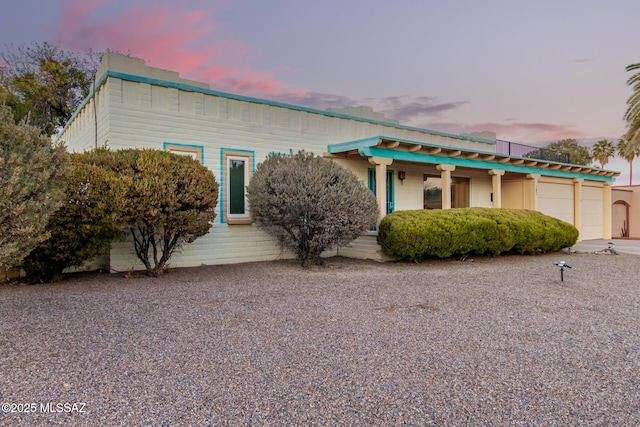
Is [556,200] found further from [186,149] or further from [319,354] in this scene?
[319,354]

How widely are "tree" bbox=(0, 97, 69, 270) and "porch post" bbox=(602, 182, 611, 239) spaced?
20.9 meters

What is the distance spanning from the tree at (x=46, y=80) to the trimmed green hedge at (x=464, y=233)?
766 inches

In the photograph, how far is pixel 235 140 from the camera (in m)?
9.31

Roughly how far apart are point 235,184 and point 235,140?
42.0 inches

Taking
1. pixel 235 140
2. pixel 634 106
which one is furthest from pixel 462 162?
pixel 634 106

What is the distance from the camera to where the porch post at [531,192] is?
14695mm

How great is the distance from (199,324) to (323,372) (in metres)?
1.87

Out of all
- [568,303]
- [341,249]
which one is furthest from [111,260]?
[568,303]

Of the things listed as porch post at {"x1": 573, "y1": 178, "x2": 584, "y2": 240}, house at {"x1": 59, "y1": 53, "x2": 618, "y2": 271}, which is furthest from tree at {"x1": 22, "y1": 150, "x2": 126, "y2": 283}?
porch post at {"x1": 573, "y1": 178, "x2": 584, "y2": 240}

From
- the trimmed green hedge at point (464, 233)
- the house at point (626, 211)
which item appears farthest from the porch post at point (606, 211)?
the trimmed green hedge at point (464, 233)

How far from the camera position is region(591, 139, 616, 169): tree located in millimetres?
36156

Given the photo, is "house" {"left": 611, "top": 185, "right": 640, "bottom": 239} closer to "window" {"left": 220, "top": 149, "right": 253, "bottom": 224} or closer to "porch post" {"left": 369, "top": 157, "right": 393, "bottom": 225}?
"porch post" {"left": 369, "top": 157, "right": 393, "bottom": 225}

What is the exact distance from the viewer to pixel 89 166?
6176 mm

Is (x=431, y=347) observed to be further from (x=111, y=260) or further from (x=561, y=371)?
(x=111, y=260)
